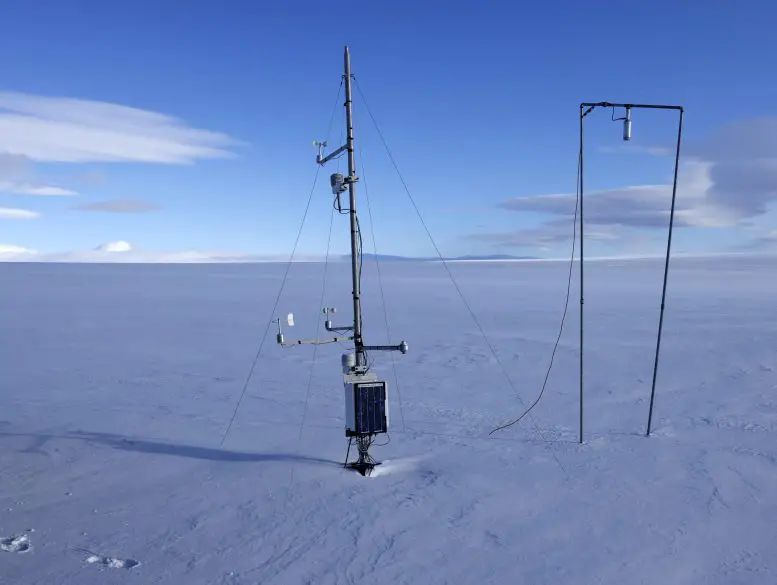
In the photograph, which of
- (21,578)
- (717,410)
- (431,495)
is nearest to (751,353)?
→ (717,410)

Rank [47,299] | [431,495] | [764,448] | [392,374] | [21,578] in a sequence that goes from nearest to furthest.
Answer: [21,578] < [431,495] < [764,448] < [392,374] < [47,299]

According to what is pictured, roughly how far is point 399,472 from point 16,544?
5283mm

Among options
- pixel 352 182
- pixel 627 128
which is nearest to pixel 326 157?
pixel 352 182

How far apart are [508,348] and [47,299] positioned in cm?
3306

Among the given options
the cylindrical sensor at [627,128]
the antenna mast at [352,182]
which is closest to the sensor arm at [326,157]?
the antenna mast at [352,182]

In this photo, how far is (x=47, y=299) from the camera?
121 feet

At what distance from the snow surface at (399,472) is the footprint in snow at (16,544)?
0.05 meters

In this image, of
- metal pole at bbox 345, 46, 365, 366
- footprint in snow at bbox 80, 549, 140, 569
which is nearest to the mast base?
metal pole at bbox 345, 46, 365, 366

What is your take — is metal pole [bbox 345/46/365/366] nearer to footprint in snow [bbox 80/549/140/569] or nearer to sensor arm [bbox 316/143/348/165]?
sensor arm [bbox 316/143/348/165]

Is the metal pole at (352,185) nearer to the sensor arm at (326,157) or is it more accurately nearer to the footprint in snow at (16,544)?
the sensor arm at (326,157)

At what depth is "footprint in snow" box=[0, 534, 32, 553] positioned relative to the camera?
6.59 meters

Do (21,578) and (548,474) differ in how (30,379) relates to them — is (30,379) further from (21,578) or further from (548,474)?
(548,474)

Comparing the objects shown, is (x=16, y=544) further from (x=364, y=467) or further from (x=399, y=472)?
(x=399, y=472)

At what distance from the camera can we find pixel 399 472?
8.90m
